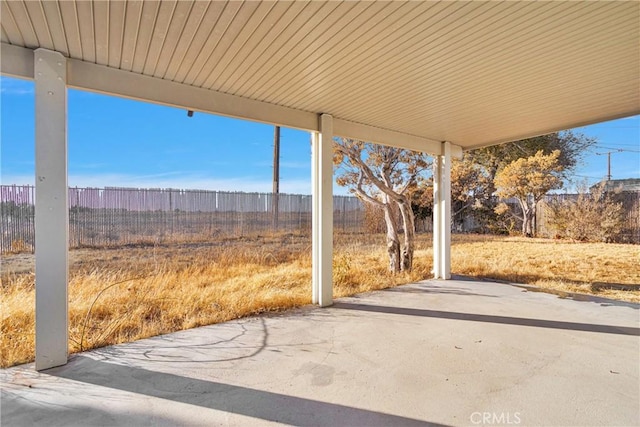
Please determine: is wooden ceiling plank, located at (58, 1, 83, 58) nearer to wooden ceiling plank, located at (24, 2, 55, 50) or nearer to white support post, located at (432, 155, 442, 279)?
wooden ceiling plank, located at (24, 2, 55, 50)

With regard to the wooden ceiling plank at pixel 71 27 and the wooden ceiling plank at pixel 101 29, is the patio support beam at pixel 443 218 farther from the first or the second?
the wooden ceiling plank at pixel 71 27

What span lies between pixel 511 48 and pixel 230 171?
254 inches

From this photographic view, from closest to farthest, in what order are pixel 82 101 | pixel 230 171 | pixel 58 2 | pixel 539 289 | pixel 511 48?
pixel 58 2 < pixel 511 48 < pixel 539 289 < pixel 82 101 < pixel 230 171

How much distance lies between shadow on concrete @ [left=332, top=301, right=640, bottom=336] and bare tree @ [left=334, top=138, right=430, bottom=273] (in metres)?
1.94

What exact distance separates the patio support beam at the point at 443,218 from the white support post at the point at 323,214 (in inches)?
92.3

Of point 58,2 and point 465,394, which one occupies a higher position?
point 58,2

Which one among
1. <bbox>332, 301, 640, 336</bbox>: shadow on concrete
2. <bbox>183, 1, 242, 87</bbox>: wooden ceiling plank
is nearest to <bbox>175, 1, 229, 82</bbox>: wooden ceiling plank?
<bbox>183, 1, 242, 87</bbox>: wooden ceiling plank

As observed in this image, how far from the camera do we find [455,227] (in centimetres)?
1216

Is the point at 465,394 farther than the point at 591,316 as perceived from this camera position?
No

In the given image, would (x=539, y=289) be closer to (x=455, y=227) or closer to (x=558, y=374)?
(x=558, y=374)

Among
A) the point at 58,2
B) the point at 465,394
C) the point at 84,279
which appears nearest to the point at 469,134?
the point at 465,394

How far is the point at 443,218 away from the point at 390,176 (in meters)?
1.20

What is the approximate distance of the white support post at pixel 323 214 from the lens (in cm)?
371

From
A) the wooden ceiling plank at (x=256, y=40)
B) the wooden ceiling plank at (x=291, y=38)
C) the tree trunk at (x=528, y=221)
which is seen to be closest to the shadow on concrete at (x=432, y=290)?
the wooden ceiling plank at (x=291, y=38)
